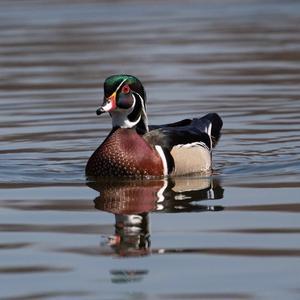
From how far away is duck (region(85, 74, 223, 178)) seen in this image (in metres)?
11.4

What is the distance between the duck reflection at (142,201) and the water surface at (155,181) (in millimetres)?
16

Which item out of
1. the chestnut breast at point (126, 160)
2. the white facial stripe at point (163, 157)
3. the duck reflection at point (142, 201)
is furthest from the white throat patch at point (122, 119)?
the duck reflection at point (142, 201)

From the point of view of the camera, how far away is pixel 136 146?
11477 mm

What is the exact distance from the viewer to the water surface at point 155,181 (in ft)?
25.3

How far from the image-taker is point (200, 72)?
19.4m

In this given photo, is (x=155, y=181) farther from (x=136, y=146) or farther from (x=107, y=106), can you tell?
(x=107, y=106)

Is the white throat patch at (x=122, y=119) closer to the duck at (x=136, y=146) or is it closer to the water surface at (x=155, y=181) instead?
the duck at (x=136, y=146)

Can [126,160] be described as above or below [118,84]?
below

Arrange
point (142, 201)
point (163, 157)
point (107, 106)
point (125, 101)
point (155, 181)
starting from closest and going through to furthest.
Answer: point (142, 201), point (107, 106), point (155, 181), point (125, 101), point (163, 157)

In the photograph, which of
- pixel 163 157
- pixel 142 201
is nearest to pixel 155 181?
pixel 163 157

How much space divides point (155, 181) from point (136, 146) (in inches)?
14.3

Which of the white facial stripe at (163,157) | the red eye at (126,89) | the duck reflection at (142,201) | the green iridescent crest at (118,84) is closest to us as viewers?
the duck reflection at (142,201)

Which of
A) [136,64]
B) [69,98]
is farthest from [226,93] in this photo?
[136,64]
